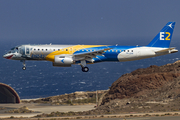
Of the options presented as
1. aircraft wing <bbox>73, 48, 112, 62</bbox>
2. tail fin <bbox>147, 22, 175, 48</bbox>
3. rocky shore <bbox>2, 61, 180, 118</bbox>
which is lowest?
rocky shore <bbox>2, 61, 180, 118</bbox>

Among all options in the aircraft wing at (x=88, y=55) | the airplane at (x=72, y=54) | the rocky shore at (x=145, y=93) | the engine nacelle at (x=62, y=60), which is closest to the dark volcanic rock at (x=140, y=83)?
the rocky shore at (x=145, y=93)

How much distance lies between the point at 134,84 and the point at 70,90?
284 feet

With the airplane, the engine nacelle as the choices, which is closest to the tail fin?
the airplane

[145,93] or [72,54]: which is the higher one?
[72,54]

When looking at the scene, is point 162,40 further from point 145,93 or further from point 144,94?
point 144,94

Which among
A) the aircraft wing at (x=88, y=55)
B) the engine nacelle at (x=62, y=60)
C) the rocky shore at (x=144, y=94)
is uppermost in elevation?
the aircraft wing at (x=88, y=55)

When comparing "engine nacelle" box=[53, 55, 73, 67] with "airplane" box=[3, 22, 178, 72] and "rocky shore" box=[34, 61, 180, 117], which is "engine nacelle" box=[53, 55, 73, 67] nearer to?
"airplane" box=[3, 22, 178, 72]

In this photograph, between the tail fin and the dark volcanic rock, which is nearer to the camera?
the tail fin

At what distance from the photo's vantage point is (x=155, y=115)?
199 feet

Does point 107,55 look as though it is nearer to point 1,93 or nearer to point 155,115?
point 155,115

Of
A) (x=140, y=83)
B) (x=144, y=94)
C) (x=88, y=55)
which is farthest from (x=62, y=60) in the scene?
(x=140, y=83)

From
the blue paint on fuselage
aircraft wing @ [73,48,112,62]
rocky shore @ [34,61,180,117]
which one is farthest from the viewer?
rocky shore @ [34,61,180,117]

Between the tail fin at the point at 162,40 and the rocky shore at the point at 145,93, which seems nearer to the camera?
the rocky shore at the point at 145,93

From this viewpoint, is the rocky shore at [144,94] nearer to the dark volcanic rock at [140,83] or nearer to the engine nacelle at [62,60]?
the dark volcanic rock at [140,83]
